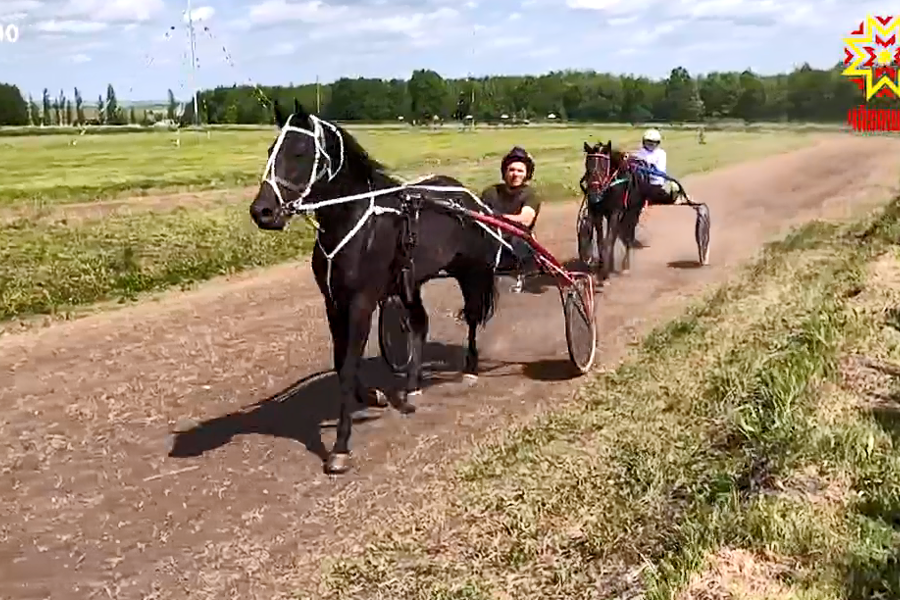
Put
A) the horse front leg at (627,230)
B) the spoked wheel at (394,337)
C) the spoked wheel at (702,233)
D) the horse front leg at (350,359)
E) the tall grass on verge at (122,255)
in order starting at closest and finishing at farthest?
the horse front leg at (350,359) < the spoked wheel at (394,337) < the tall grass on verge at (122,255) < the horse front leg at (627,230) < the spoked wheel at (702,233)

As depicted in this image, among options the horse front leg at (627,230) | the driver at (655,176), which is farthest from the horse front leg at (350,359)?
the driver at (655,176)

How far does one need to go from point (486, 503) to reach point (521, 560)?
2.64ft

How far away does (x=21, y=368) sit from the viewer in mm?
9750

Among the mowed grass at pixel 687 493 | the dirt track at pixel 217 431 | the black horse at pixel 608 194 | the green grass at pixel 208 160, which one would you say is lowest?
the dirt track at pixel 217 431

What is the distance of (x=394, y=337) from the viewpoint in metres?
8.92

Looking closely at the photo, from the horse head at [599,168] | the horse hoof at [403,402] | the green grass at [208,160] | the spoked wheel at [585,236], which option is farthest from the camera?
the green grass at [208,160]

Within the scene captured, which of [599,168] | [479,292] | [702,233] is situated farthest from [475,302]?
[702,233]

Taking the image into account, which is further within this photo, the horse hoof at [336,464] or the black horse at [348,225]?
the horse hoof at [336,464]

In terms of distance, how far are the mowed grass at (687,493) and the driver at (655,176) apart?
226 inches

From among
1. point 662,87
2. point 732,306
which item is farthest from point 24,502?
point 662,87

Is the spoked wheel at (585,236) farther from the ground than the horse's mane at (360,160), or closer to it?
closer to it

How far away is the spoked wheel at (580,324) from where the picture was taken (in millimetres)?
8891

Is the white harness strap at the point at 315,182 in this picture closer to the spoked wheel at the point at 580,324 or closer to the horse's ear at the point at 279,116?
the horse's ear at the point at 279,116

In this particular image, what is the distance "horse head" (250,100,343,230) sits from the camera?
624 centimetres
